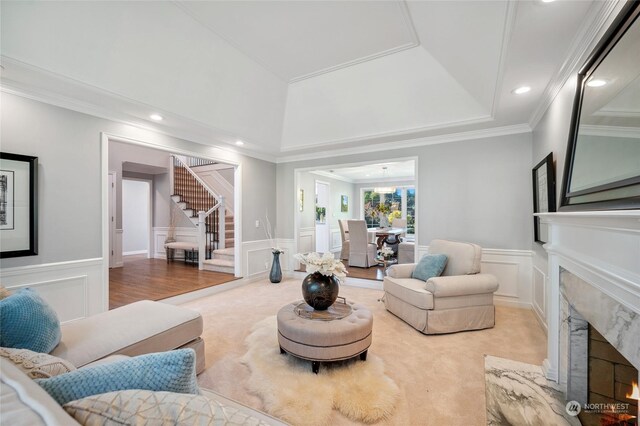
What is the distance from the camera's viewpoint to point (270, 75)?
368 cm

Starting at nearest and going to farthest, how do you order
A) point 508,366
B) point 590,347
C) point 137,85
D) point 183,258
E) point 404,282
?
point 590,347 → point 508,366 → point 137,85 → point 404,282 → point 183,258

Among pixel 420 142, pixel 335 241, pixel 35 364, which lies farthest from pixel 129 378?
pixel 335 241

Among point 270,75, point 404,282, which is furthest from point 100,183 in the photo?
point 404,282

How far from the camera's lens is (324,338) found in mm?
2150

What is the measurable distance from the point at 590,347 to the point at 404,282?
5.70ft

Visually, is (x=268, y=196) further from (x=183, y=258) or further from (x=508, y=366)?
(x=508, y=366)

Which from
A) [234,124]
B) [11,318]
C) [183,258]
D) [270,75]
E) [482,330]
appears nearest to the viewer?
[11,318]

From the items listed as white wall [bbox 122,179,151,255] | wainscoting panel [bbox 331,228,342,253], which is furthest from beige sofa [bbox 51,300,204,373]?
white wall [bbox 122,179,151,255]

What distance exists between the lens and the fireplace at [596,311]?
1154 mm

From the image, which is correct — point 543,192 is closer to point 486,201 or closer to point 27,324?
point 486,201

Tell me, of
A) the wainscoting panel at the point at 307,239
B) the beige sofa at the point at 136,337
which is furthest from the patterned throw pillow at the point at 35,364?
Answer: the wainscoting panel at the point at 307,239

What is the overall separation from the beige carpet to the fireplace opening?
602mm

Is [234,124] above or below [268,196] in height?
above

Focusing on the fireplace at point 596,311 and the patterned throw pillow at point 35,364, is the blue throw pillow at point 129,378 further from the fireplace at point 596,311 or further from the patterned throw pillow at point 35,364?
the fireplace at point 596,311
